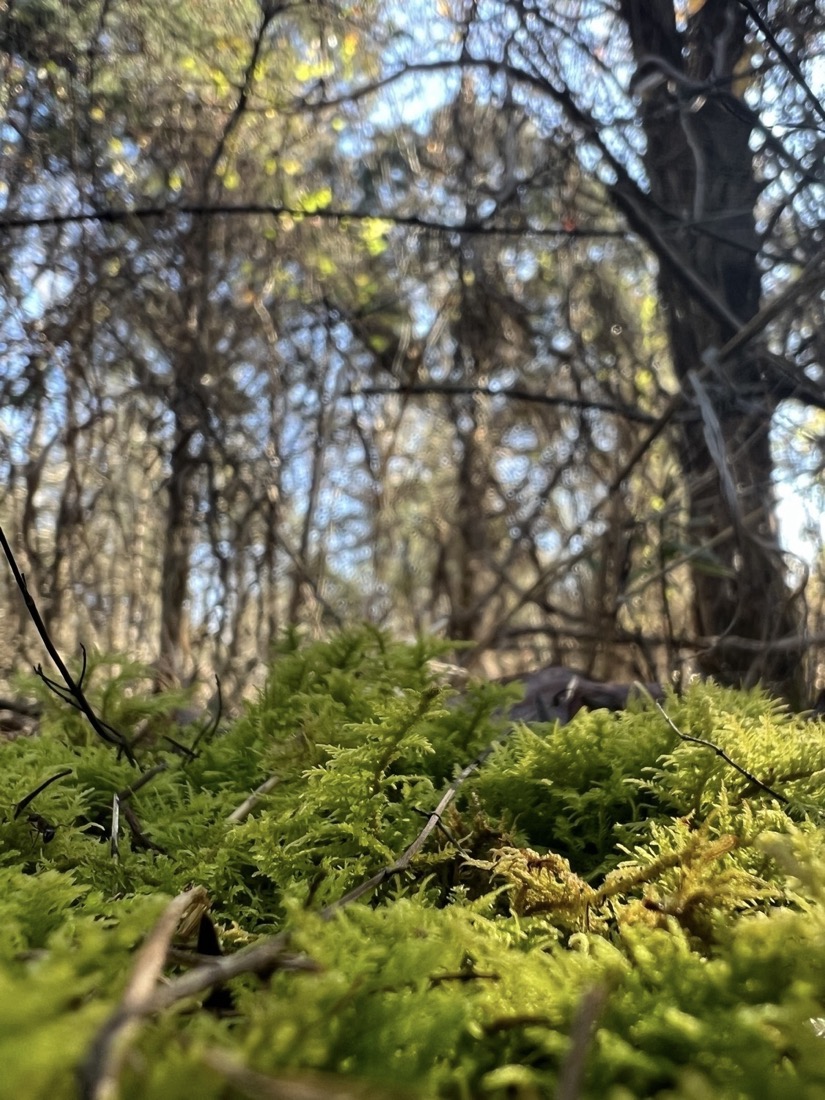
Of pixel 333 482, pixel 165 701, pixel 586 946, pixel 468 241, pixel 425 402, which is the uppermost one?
pixel 468 241

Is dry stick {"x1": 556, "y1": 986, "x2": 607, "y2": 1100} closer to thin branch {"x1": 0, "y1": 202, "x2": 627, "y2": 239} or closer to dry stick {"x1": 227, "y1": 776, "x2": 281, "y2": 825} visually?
dry stick {"x1": 227, "y1": 776, "x2": 281, "y2": 825}

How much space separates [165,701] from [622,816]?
24.6 inches

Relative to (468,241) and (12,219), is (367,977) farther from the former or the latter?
(468,241)

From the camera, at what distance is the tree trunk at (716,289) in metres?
1.61

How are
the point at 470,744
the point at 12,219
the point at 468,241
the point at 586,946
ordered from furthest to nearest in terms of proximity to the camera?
the point at 468,241, the point at 12,219, the point at 470,744, the point at 586,946

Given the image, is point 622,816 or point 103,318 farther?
point 103,318

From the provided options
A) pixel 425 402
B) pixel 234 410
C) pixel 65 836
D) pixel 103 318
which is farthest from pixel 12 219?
pixel 65 836

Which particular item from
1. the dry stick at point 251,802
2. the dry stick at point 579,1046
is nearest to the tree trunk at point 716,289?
the dry stick at point 251,802

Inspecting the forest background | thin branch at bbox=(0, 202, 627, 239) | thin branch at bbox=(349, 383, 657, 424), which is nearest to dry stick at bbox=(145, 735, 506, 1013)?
the forest background

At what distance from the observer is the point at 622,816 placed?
1.92ft

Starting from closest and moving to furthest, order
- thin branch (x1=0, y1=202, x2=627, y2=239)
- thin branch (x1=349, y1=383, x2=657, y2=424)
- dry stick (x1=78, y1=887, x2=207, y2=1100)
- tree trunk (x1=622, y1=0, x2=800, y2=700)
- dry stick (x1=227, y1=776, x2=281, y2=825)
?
dry stick (x1=78, y1=887, x2=207, y2=1100) → dry stick (x1=227, y1=776, x2=281, y2=825) → tree trunk (x1=622, y1=0, x2=800, y2=700) → thin branch (x1=0, y1=202, x2=627, y2=239) → thin branch (x1=349, y1=383, x2=657, y2=424)

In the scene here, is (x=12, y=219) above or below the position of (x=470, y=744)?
above

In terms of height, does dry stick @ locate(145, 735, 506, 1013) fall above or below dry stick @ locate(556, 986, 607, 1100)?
above

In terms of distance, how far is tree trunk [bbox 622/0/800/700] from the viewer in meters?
1.61
